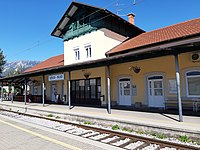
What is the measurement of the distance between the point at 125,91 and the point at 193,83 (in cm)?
473

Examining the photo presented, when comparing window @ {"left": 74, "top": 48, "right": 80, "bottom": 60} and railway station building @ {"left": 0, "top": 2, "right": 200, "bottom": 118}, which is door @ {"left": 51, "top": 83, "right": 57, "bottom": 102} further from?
window @ {"left": 74, "top": 48, "right": 80, "bottom": 60}

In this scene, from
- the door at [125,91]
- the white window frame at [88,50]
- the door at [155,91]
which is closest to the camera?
the door at [155,91]

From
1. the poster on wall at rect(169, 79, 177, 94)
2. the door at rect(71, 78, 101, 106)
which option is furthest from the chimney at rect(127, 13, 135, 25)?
the poster on wall at rect(169, 79, 177, 94)

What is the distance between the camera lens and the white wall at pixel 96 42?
14.9m

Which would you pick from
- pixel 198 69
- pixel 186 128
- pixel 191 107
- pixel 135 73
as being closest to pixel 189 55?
pixel 198 69

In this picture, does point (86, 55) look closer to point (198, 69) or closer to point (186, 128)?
point (198, 69)

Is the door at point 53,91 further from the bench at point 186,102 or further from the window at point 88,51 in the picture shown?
the bench at point 186,102

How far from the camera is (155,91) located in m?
11.8

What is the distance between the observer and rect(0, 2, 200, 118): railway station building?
9.89 m

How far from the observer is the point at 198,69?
978cm

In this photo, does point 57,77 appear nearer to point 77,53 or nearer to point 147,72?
point 77,53

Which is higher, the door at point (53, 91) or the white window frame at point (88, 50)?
the white window frame at point (88, 50)

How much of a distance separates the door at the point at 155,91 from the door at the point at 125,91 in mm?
1668

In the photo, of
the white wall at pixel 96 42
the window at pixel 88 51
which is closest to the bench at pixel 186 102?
the white wall at pixel 96 42
